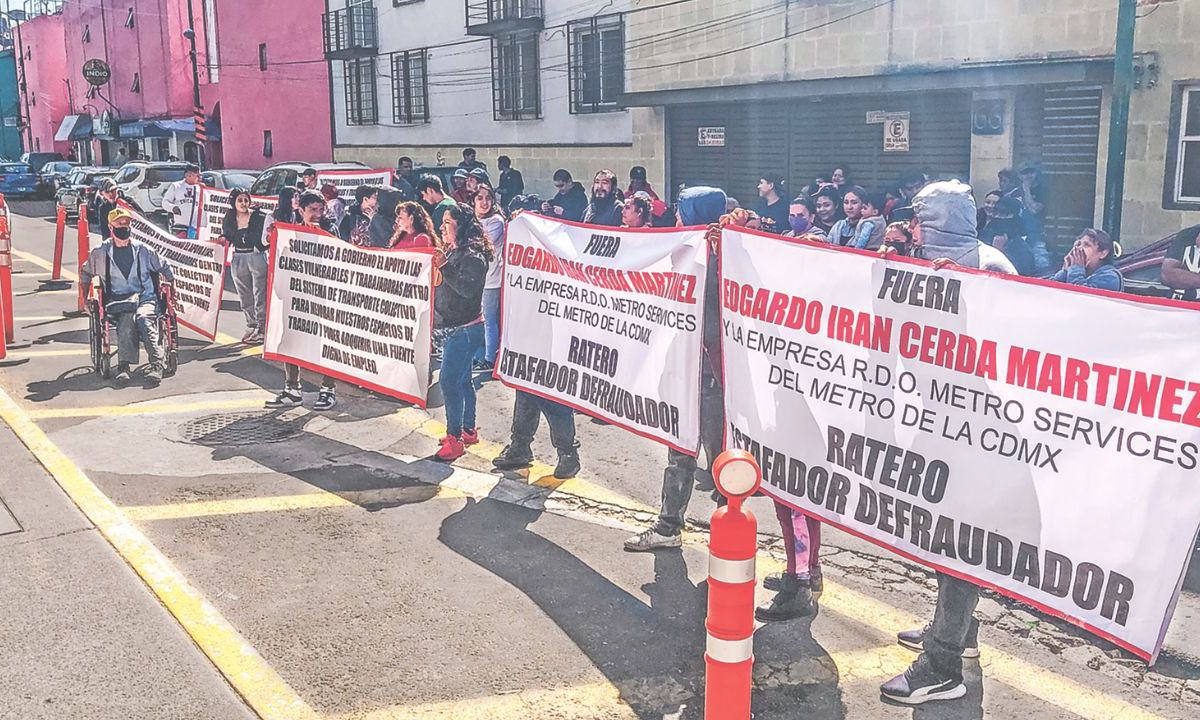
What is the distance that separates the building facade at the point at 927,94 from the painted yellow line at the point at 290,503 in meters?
10.3


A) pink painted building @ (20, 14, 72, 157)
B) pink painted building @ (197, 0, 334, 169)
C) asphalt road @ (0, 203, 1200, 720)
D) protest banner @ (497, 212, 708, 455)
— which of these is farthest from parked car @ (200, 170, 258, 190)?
pink painted building @ (20, 14, 72, 157)

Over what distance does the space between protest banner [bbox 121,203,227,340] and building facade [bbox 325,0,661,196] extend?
37.8 ft

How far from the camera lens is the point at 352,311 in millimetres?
8438

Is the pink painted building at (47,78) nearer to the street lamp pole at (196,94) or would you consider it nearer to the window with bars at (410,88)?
the street lamp pole at (196,94)

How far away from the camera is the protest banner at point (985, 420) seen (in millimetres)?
3689

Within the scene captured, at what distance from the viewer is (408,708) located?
436 cm

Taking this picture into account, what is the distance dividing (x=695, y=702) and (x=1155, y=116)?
11.6 meters

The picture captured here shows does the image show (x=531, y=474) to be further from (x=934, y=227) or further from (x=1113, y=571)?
(x=1113, y=571)

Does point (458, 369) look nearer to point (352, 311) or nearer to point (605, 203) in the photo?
point (352, 311)

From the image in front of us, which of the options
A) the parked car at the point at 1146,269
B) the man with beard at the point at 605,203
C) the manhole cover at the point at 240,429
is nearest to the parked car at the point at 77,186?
the man with beard at the point at 605,203

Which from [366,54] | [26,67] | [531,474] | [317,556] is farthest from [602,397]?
[26,67]

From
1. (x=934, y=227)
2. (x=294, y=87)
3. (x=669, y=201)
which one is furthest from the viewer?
(x=294, y=87)

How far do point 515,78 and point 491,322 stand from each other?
16.9 m

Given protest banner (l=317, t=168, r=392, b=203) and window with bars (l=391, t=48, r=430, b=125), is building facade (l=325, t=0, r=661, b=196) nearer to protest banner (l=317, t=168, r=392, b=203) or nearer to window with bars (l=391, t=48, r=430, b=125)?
window with bars (l=391, t=48, r=430, b=125)
